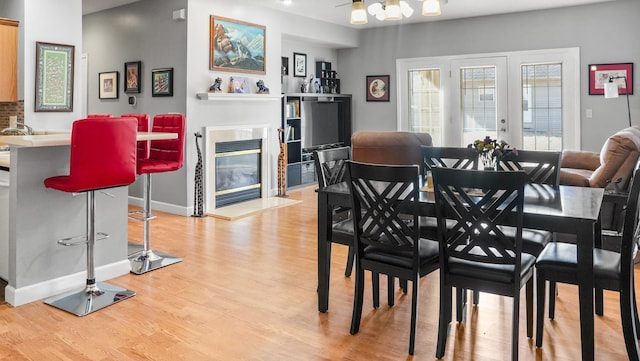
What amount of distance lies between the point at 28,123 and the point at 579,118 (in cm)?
721

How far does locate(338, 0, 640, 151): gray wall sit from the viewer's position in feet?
22.1

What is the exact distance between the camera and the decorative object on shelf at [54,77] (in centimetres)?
488

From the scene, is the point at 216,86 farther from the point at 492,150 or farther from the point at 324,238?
the point at 492,150

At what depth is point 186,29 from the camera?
5.67 meters

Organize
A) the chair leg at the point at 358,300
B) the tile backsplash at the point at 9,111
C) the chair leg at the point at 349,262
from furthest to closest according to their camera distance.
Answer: the tile backsplash at the point at 9,111
the chair leg at the point at 349,262
the chair leg at the point at 358,300

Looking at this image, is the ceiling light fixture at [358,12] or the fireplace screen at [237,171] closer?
the ceiling light fixture at [358,12]

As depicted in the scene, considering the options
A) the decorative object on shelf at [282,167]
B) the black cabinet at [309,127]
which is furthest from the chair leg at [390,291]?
the black cabinet at [309,127]

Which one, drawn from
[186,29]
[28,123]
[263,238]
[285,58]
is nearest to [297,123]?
[285,58]

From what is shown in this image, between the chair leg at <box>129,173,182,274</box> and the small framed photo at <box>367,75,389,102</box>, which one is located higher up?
the small framed photo at <box>367,75,389,102</box>

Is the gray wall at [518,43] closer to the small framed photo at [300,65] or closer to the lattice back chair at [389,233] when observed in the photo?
the small framed photo at [300,65]

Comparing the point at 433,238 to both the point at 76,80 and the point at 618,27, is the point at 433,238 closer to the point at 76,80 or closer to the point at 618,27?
the point at 76,80

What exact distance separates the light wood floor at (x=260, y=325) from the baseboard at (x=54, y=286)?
65 mm

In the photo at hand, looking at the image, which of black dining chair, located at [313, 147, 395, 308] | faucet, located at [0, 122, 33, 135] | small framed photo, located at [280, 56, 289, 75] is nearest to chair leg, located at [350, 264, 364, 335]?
black dining chair, located at [313, 147, 395, 308]

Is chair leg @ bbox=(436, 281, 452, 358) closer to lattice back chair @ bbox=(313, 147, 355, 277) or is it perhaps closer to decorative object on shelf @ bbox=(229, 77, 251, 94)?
lattice back chair @ bbox=(313, 147, 355, 277)
